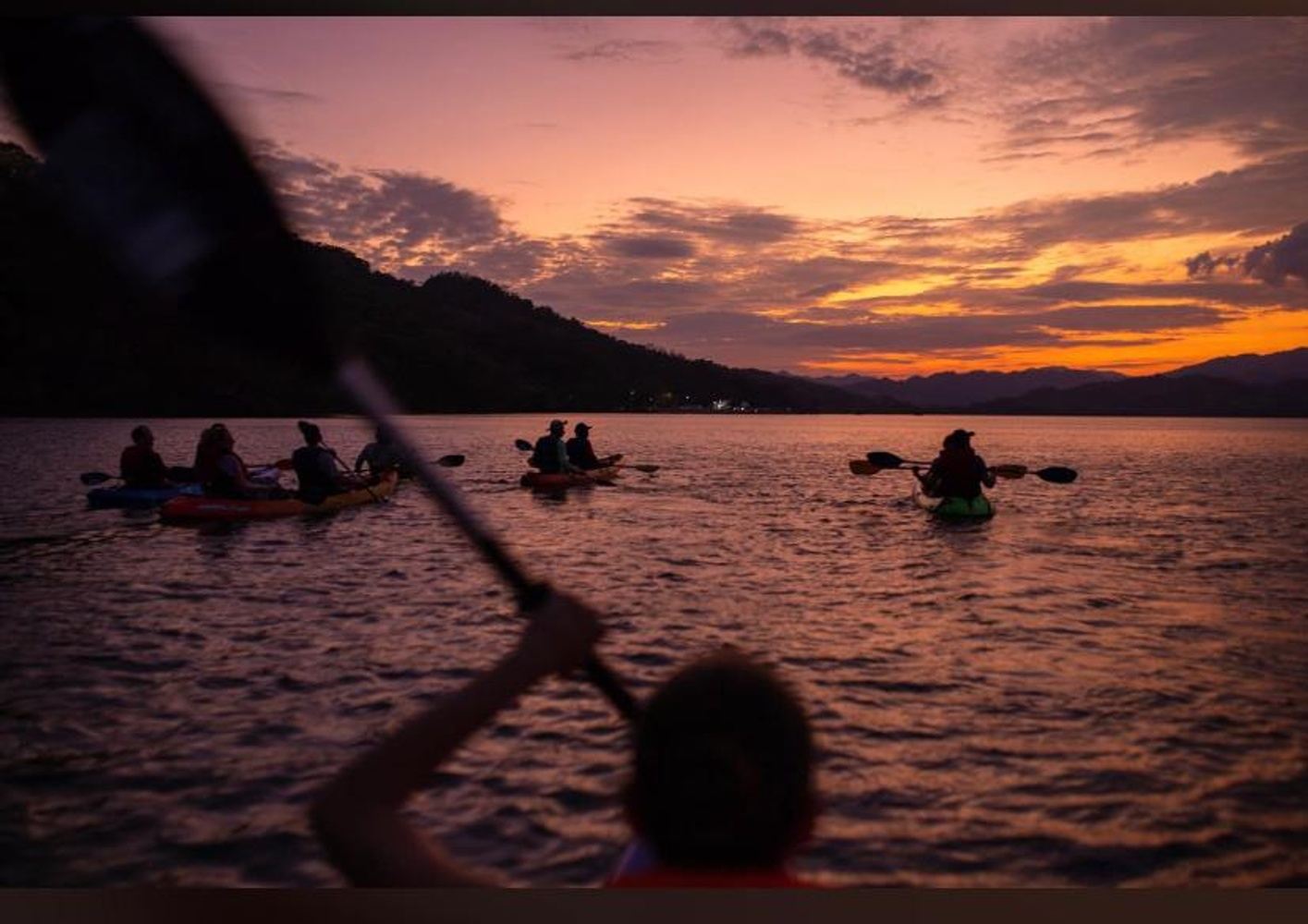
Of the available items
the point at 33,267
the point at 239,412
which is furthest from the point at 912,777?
the point at 239,412

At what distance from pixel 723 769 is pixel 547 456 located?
23.0 m

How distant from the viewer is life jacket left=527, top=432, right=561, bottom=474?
2405 centimetres

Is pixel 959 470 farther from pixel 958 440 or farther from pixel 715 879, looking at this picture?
pixel 715 879

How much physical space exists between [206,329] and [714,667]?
115 cm

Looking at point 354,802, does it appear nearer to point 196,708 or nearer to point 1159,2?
point 1159,2

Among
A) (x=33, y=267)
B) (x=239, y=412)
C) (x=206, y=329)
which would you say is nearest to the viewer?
(x=206, y=329)

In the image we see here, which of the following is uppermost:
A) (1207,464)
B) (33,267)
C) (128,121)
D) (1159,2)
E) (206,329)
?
(33,267)

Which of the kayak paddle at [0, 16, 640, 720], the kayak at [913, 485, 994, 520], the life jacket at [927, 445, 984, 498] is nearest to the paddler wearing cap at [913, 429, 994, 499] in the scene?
the life jacket at [927, 445, 984, 498]

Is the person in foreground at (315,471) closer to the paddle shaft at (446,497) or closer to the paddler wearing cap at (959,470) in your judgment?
the paddler wearing cap at (959,470)

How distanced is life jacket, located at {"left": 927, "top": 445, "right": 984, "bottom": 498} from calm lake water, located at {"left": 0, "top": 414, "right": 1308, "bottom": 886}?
40.1 inches

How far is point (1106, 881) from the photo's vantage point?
16.5 feet

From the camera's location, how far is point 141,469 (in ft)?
62.3

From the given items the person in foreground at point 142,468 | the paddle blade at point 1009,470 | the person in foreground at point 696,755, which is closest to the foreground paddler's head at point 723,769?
the person in foreground at point 696,755

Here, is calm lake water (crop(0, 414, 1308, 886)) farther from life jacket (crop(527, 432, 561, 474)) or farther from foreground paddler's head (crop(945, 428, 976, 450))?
life jacket (crop(527, 432, 561, 474))
